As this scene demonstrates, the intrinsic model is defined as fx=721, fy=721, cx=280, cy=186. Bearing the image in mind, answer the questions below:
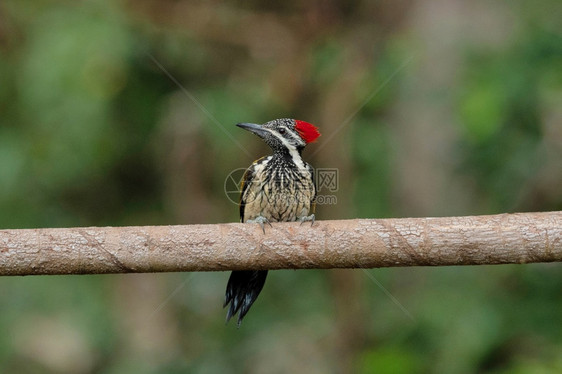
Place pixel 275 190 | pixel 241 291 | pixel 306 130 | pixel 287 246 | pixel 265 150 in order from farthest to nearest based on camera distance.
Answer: pixel 265 150 < pixel 306 130 < pixel 275 190 < pixel 241 291 < pixel 287 246

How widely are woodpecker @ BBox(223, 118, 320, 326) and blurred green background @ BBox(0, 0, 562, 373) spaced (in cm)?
125

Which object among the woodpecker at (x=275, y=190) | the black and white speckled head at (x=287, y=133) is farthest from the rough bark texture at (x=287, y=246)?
the black and white speckled head at (x=287, y=133)

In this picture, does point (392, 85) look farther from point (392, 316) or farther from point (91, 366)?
point (91, 366)

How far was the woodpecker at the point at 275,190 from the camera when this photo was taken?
4.05 m

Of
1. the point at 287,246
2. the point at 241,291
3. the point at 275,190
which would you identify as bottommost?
the point at 241,291

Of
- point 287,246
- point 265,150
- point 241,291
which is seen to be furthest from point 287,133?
point 265,150

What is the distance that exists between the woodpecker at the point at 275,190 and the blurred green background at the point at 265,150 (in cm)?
125

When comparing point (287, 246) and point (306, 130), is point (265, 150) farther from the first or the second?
point (287, 246)

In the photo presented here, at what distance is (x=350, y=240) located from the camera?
313 centimetres

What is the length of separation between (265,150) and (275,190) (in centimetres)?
213

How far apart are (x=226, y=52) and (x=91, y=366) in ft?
10.0

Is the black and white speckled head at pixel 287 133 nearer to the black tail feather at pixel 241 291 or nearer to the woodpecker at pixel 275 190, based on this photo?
the woodpecker at pixel 275 190

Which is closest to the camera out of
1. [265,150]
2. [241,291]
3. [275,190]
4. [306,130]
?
[241,291]

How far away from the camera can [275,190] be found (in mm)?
4168
